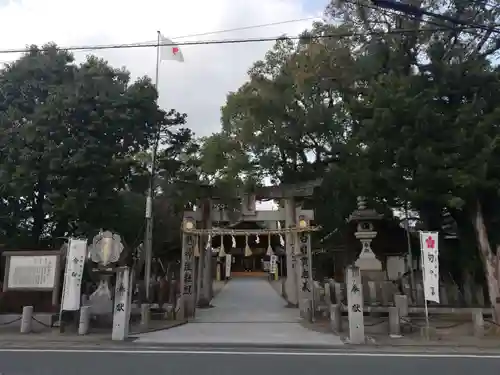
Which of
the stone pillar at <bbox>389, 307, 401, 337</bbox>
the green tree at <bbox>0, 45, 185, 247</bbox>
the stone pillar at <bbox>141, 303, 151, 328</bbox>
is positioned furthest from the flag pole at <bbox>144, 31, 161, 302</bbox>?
the stone pillar at <bbox>389, 307, 401, 337</bbox>

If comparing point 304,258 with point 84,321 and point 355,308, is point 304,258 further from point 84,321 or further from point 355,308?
point 84,321

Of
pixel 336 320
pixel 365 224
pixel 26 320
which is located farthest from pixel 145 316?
pixel 365 224

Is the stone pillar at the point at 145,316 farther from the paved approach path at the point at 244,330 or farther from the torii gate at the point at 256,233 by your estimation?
the torii gate at the point at 256,233

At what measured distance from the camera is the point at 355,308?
11.1 metres

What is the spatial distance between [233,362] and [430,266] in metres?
6.59

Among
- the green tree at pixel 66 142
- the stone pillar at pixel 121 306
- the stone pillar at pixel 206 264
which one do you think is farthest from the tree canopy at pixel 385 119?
the stone pillar at pixel 121 306

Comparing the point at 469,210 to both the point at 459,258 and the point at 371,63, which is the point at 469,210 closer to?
the point at 459,258

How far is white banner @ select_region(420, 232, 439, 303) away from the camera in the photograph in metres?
11.9

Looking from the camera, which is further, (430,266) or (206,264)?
(206,264)

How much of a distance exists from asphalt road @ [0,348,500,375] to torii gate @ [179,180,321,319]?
6.25 metres

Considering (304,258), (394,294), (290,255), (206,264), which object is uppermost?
(290,255)

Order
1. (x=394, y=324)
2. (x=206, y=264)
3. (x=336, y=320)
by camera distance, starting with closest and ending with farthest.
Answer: (x=394, y=324) → (x=336, y=320) → (x=206, y=264)

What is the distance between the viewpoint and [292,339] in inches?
449

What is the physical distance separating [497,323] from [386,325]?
3046mm
